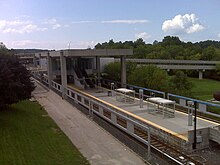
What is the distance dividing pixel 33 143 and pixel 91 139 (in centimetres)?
403

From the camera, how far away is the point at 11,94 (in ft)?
74.1

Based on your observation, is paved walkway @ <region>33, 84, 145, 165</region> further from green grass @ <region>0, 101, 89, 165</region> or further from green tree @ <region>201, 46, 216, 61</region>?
green tree @ <region>201, 46, 216, 61</region>

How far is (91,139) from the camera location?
20.1 m

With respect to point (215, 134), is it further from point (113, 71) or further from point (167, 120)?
point (113, 71)

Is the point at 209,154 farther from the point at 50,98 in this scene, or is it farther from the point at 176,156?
the point at 50,98

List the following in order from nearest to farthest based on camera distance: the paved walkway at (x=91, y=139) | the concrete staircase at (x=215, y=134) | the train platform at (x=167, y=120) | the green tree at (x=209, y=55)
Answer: the paved walkway at (x=91, y=139) → the concrete staircase at (x=215, y=134) → the train platform at (x=167, y=120) → the green tree at (x=209, y=55)

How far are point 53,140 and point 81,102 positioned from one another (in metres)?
12.6

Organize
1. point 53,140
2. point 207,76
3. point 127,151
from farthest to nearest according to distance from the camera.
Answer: point 207,76 → point 53,140 → point 127,151

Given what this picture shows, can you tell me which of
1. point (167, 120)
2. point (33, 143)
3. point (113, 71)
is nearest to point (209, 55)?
point (113, 71)

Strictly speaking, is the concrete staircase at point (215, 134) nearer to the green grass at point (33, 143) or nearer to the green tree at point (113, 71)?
the green grass at point (33, 143)

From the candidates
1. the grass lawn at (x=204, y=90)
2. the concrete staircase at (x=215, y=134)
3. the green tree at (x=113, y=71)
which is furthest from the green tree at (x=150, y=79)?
the concrete staircase at (x=215, y=134)

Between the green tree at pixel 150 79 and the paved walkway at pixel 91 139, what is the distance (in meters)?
13.6

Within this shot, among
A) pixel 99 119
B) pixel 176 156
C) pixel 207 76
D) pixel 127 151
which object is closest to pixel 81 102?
pixel 99 119

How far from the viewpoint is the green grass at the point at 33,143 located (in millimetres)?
15609
